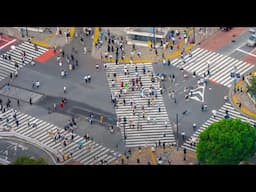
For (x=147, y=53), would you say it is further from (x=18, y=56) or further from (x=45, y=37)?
(x=18, y=56)

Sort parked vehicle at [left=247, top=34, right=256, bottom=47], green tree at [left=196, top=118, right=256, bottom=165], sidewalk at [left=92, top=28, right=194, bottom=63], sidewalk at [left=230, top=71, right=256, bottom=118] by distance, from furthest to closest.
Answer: parked vehicle at [left=247, top=34, right=256, bottom=47], sidewalk at [left=92, top=28, right=194, bottom=63], sidewalk at [left=230, top=71, right=256, bottom=118], green tree at [left=196, top=118, right=256, bottom=165]

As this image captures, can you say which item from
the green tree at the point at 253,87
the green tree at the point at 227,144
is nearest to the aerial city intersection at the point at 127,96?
the green tree at the point at 227,144

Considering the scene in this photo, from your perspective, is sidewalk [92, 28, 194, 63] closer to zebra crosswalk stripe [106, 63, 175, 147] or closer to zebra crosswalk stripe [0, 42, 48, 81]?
zebra crosswalk stripe [106, 63, 175, 147]

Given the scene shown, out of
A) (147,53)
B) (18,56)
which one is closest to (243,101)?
(147,53)

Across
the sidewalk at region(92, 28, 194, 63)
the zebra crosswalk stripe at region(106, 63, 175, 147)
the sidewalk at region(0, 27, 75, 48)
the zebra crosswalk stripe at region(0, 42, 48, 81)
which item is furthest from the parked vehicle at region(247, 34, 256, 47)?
the zebra crosswalk stripe at region(0, 42, 48, 81)

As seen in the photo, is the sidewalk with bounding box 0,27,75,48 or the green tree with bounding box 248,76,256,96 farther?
the sidewalk with bounding box 0,27,75,48

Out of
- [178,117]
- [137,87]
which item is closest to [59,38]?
[137,87]
